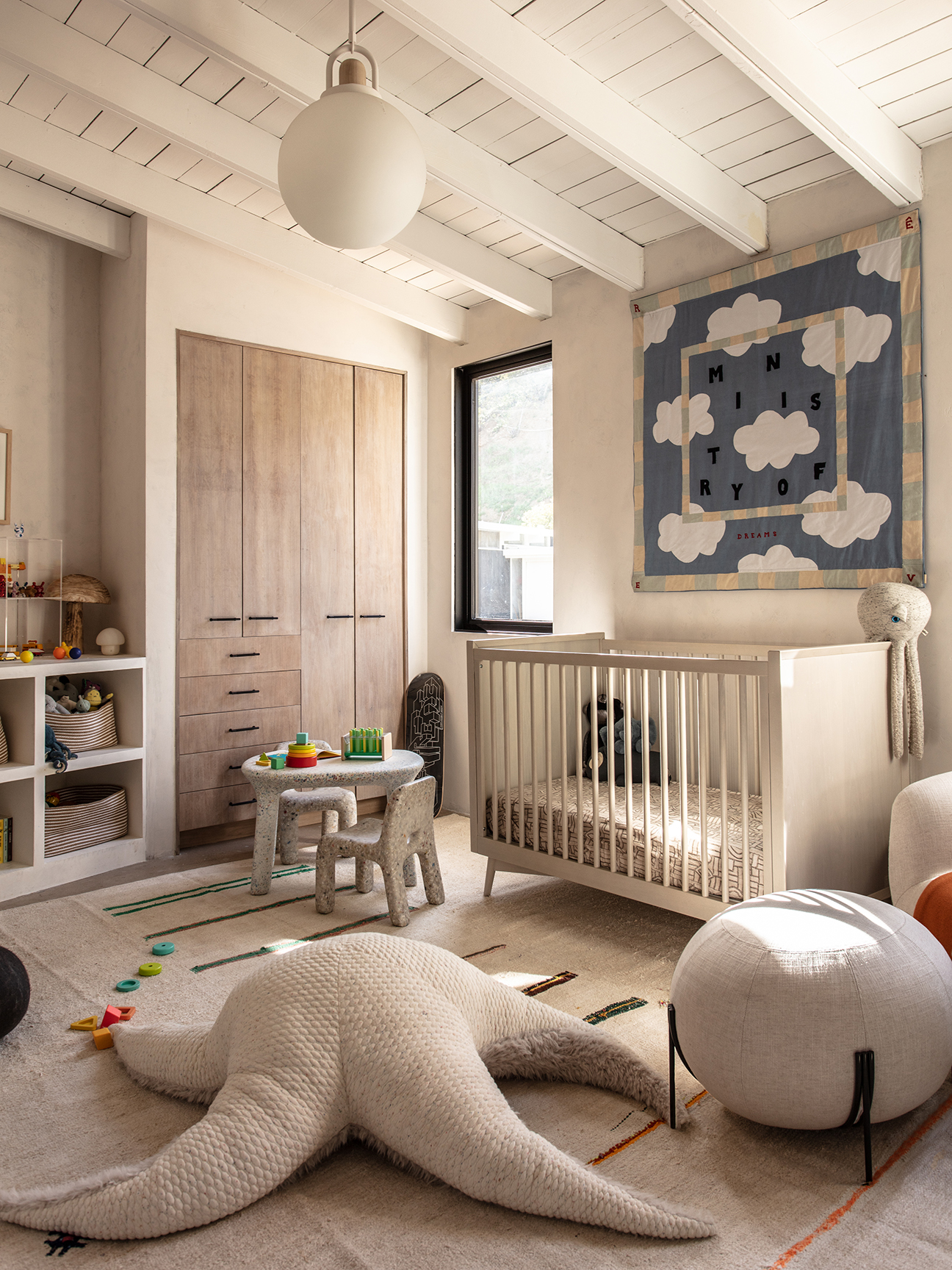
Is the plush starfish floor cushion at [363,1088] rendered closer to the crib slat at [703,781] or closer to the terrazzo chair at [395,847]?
the crib slat at [703,781]

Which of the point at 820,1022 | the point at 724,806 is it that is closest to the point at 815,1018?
the point at 820,1022

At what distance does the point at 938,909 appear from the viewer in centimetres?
176

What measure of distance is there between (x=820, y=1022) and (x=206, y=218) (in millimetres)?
3193

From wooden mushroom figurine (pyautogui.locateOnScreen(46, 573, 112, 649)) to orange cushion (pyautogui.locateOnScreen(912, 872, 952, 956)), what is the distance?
9.61 ft

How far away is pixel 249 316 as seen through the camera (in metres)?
3.58

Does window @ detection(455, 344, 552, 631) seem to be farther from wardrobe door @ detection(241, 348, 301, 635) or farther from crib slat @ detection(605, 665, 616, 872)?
crib slat @ detection(605, 665, 616, 872)

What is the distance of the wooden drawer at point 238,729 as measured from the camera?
346 cm

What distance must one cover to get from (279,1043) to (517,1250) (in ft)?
1.58

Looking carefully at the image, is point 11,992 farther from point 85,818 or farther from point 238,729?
point 238,729

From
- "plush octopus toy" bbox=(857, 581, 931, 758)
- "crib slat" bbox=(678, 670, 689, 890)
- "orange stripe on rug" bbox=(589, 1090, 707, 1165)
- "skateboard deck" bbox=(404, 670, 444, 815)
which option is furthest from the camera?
"skateboard deck" bbox=(404, 670, 444, 815)

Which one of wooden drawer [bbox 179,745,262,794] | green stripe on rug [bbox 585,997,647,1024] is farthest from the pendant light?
wooden drawer [bbox 179,745,262,794]

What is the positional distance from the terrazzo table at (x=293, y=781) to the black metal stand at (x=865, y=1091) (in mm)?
1624

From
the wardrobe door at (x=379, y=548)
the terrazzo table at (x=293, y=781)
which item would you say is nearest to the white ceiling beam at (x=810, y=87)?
the terrazzo table at (x=293, y=781)

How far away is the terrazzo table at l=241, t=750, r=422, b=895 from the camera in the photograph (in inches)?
110
